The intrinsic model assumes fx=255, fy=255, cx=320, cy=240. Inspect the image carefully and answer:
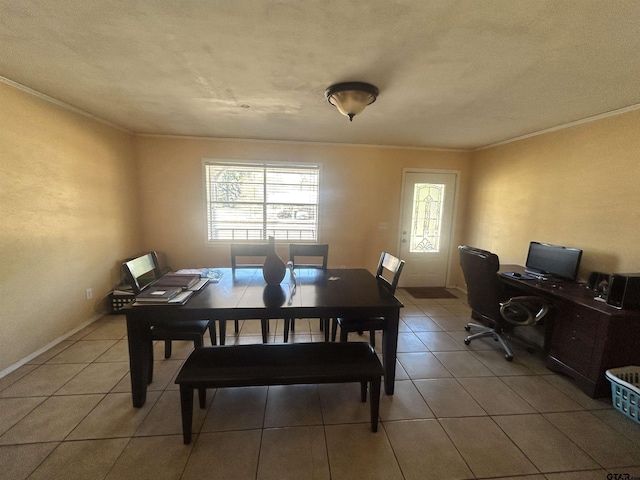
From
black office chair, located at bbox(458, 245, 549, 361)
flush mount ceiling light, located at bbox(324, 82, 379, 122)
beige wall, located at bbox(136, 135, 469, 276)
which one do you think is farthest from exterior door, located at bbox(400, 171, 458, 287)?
flush mount ceiling light, located at bbox(324, 82, 379, 122)

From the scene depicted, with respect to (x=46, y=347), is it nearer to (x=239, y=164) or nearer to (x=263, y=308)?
(x=263, y=308)

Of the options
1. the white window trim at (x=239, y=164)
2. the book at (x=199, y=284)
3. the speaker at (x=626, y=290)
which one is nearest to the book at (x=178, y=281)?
the book at (x=199, y=284)

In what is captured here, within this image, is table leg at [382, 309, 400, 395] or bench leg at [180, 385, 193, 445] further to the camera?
table leg at [382, 309, 400, 395]

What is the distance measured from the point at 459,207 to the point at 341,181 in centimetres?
207

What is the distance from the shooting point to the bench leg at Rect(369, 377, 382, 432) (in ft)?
5.13

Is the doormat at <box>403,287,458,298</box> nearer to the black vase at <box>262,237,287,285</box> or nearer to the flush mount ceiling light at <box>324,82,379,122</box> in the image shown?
the black vase at <box>262,237,287,285</box>

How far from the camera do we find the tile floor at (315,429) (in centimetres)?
139

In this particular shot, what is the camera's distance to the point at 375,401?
1582 mm

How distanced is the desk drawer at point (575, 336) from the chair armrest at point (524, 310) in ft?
0.44

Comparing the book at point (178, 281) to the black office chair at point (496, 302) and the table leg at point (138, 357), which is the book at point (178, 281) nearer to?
the table leg at point (138, 357)

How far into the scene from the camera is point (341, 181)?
409cm

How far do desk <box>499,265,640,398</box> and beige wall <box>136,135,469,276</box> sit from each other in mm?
2250

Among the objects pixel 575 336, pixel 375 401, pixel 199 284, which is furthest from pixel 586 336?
pixel 199 284

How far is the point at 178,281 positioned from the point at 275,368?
102 centimetres
